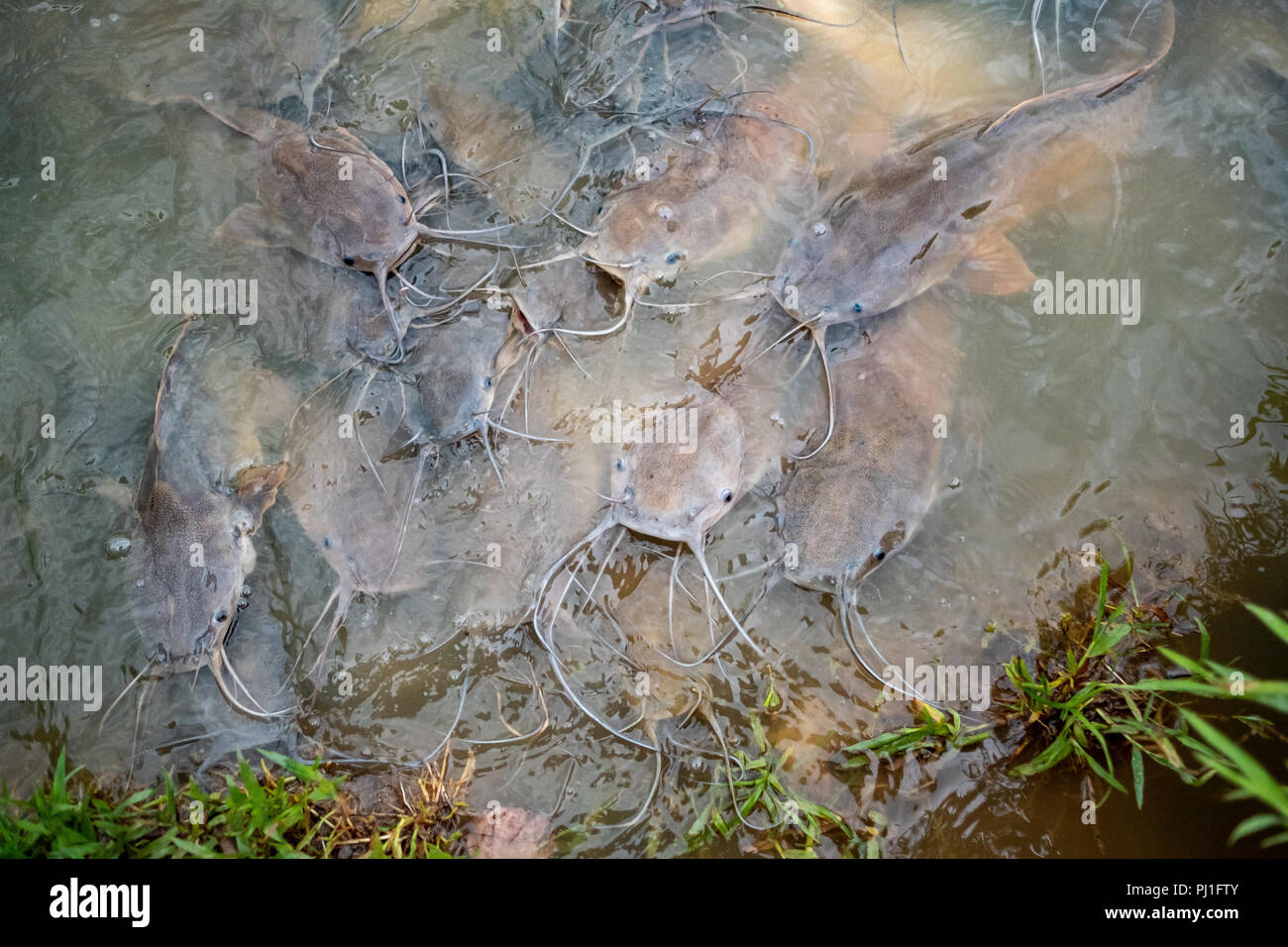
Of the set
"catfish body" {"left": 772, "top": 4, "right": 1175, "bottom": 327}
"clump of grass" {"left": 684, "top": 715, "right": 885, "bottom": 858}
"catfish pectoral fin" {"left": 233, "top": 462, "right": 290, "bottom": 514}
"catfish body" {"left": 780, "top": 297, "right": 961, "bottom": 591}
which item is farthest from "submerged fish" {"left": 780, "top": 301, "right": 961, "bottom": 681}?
"catfish pectoral fin" {"left": 233, "top": 462, "right": 290, "bottom": 514}

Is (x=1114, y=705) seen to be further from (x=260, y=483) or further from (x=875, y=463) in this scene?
(x=260, y=483)

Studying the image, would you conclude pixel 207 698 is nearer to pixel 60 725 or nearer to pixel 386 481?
pixel 60 725

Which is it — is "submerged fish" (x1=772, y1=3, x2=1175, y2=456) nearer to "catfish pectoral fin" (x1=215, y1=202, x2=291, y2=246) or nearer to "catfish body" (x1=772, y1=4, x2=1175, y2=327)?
"catfish body" (x1=772, y1=4, x2=1175, y2=327)

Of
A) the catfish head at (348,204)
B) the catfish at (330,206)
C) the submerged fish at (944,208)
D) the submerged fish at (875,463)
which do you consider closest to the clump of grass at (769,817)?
the submerged fish at (875,463)

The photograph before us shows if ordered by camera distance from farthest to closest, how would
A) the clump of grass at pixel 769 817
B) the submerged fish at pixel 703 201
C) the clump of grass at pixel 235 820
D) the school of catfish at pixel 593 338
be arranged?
the submerged fish at pixel 703 201
the school of catfish at pixel 593 338
the clump of grass at pixel 769 817
the clump of grass at pixel 235 820

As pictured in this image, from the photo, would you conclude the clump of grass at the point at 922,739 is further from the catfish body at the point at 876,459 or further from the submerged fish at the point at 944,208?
the submerged fish at the point at 944,208

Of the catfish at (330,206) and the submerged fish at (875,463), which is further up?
the catfish at (330,206)
